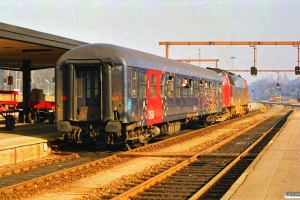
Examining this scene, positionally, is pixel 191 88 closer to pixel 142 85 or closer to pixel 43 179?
pixel 142 85

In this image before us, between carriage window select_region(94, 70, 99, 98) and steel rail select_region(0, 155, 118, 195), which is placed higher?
carriage window select_region(94, 70, 99, 98)

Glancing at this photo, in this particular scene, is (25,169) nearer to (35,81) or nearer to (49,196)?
(49,196)

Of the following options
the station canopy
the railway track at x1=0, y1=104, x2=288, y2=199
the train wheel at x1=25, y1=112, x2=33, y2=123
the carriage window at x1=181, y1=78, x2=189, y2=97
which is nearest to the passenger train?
the railway track at x1=0, y1=104, x2=288, y2=199

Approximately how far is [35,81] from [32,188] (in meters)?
133

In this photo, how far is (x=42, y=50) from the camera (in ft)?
71.3

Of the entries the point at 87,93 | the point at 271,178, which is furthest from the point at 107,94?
the point at 271,178

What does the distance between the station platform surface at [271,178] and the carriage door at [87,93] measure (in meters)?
5.38

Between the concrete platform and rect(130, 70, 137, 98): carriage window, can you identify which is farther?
rect(130, 70, 137, 98): carriage window

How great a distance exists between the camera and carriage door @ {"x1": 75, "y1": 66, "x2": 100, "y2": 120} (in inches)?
599

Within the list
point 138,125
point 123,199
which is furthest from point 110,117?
point 123,199

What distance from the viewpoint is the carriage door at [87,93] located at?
49.9 feet

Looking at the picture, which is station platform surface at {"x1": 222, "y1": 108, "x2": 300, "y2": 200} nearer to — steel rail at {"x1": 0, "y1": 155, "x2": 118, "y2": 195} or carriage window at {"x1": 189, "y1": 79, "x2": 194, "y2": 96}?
steel rail at {"x1": 0, "y1": 155, "x2": 118, "y2": 195}

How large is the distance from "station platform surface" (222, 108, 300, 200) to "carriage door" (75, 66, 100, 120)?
538 cm

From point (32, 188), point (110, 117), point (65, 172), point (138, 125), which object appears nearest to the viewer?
point (32, 188)
